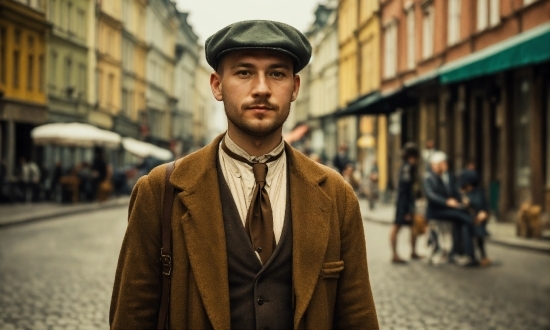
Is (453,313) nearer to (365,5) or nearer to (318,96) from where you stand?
(365,5)

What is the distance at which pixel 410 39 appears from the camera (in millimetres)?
37562

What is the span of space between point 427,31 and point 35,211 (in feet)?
50.8

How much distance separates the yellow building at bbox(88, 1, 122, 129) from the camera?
5128cm

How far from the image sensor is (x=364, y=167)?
151 feet

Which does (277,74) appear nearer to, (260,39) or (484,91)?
(260,39)

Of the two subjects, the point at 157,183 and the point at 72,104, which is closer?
the point at 157,183

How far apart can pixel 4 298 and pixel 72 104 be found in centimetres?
3555

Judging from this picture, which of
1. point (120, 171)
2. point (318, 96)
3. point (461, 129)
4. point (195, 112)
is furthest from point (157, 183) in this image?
point (195, 112)

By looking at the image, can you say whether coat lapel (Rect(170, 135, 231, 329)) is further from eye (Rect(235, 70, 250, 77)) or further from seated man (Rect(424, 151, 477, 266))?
seated man (Rect(424, 151, 477, 266))

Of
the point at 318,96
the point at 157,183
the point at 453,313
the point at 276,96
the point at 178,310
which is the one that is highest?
the point at 318,96

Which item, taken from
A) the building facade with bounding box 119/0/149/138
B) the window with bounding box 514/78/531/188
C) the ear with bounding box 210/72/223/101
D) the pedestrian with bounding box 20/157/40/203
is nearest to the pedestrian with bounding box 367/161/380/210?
the window with bounding box 514/78/531/188

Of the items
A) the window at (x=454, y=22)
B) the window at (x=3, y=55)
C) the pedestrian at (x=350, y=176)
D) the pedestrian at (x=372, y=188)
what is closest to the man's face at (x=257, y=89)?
the window at (x=454, y=22)

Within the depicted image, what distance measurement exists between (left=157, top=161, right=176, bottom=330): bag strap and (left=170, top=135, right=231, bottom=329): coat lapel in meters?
0.05

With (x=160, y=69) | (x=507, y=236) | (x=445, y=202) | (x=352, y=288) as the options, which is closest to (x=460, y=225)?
(x=445, y=202)
